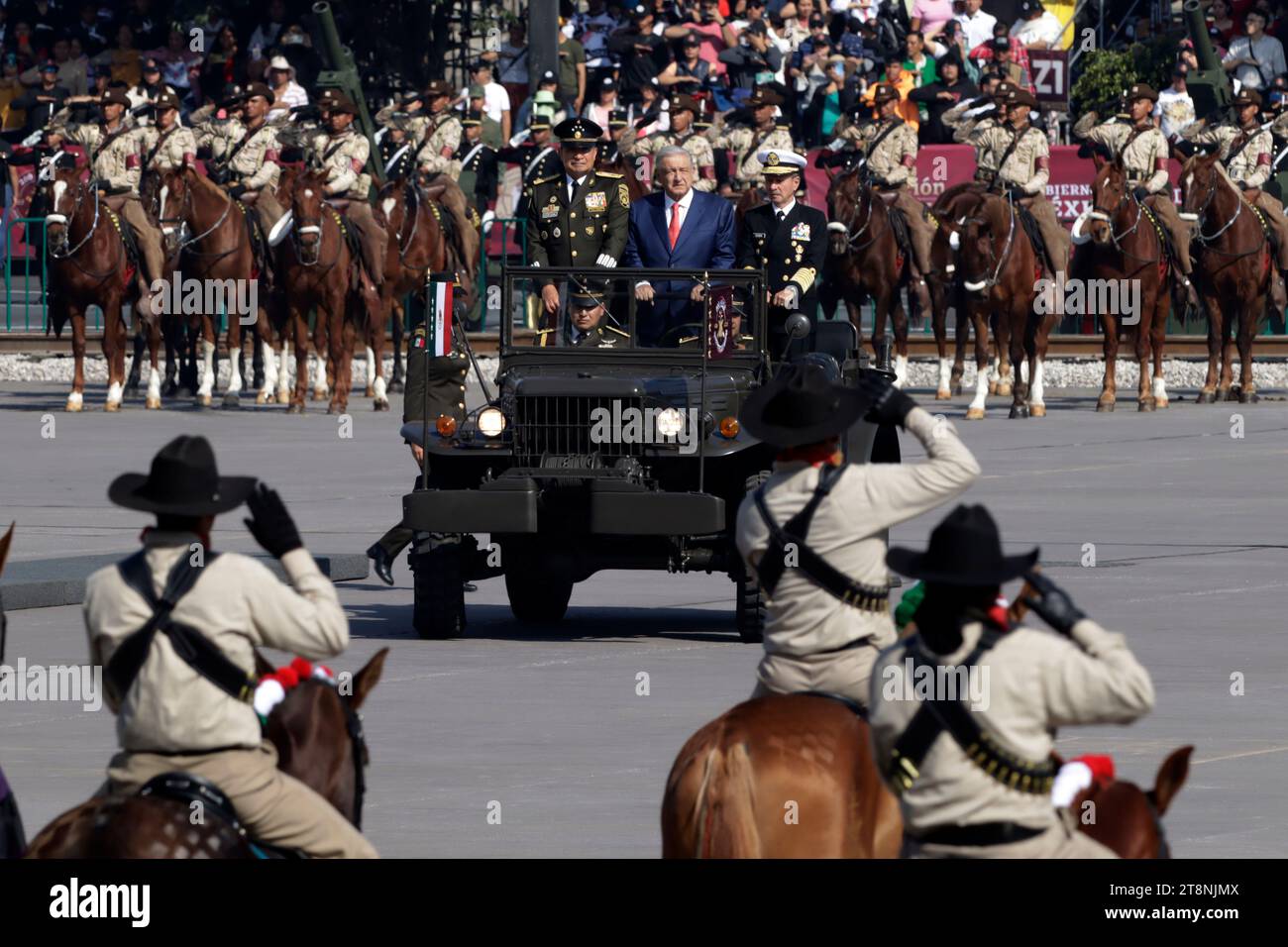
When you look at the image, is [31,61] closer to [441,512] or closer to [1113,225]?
[1113,225]

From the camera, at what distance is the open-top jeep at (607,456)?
14.0 m

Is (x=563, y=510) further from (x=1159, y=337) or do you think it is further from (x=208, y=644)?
(x=1159, y=337)

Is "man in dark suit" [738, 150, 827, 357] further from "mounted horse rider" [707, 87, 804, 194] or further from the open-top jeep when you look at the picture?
"mounted horse rider" [707, 87, 804, 194]

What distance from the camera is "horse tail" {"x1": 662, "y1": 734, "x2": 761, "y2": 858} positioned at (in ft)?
23.6

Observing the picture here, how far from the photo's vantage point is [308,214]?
30266 millimetres

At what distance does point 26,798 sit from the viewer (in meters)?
10.2

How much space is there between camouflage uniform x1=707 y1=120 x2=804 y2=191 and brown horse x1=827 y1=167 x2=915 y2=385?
5.16ft

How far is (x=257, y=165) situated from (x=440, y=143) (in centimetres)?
337

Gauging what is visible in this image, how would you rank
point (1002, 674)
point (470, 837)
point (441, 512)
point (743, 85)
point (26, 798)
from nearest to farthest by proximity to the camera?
point (1002, 674), point (470, 837), point (26, 798), point (441, 512), point (743, 85)

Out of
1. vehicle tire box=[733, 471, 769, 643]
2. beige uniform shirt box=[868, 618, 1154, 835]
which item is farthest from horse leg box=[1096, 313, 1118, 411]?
beige uniform shirt box=[868, 618, 1154, 835]

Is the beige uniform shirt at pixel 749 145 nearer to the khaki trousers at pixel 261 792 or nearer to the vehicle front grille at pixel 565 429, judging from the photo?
the vehicle front grille at pixel 565 429

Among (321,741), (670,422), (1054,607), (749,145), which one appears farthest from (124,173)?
(1054,607)
